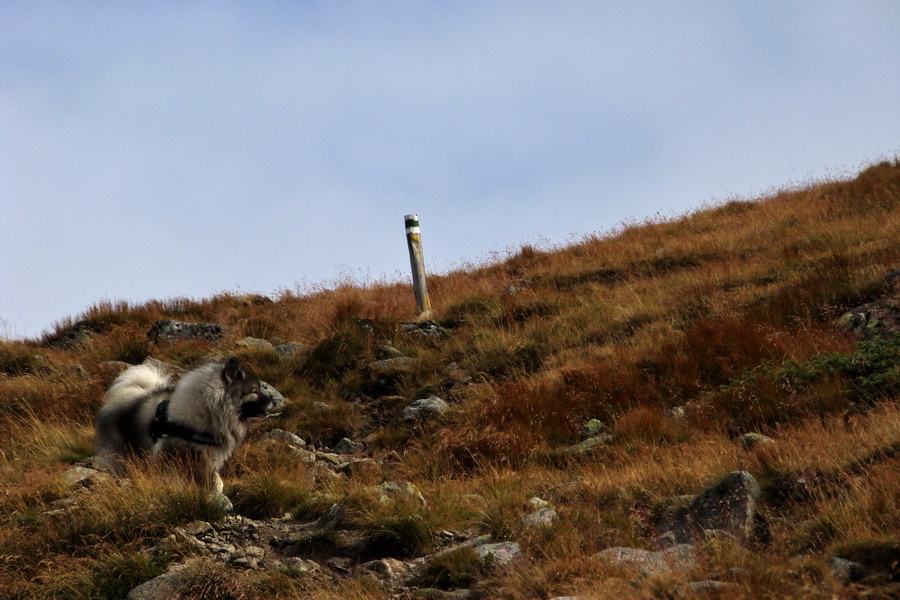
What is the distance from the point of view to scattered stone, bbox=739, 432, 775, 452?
6027 millimetres

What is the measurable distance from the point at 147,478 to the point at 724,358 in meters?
5.70

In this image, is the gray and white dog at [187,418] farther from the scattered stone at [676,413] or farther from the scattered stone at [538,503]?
the scattered stone at [676,413]

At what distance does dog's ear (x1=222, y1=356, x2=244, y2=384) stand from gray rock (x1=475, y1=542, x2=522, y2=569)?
10.5 feet

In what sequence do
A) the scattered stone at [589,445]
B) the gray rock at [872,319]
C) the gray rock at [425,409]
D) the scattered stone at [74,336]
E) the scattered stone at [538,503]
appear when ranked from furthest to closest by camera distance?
the scattered stone at [74,336] → the gray rock at [425,409] → the gray rock at [872,319] → the scattered stone at [589,445] → the scattered stone at [538,503]

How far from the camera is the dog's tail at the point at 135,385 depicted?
24.4 ft

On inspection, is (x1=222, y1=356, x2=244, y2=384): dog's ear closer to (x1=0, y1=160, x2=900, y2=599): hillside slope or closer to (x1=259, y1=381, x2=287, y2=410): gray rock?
(x1=0, y1=160, x2=900, y2=599): hillside slope

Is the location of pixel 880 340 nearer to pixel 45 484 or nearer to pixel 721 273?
pixel 721 273

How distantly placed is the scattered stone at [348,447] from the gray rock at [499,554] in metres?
3.50

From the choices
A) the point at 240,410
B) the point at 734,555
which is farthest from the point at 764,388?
the point at 240,410

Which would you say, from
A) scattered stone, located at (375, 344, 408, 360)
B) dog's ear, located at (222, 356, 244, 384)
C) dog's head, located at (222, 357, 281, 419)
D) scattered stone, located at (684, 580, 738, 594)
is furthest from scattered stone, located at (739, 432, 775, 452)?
scattered stone, located at (375, 344, 408, 360)

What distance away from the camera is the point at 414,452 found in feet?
26.0

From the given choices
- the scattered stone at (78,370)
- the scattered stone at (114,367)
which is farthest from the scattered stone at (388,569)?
the scattered stone at (78,370)

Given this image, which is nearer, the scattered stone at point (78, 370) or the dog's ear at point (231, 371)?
the dog's ear at point (231, 371)

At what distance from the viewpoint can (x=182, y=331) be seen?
1207 centimetres
